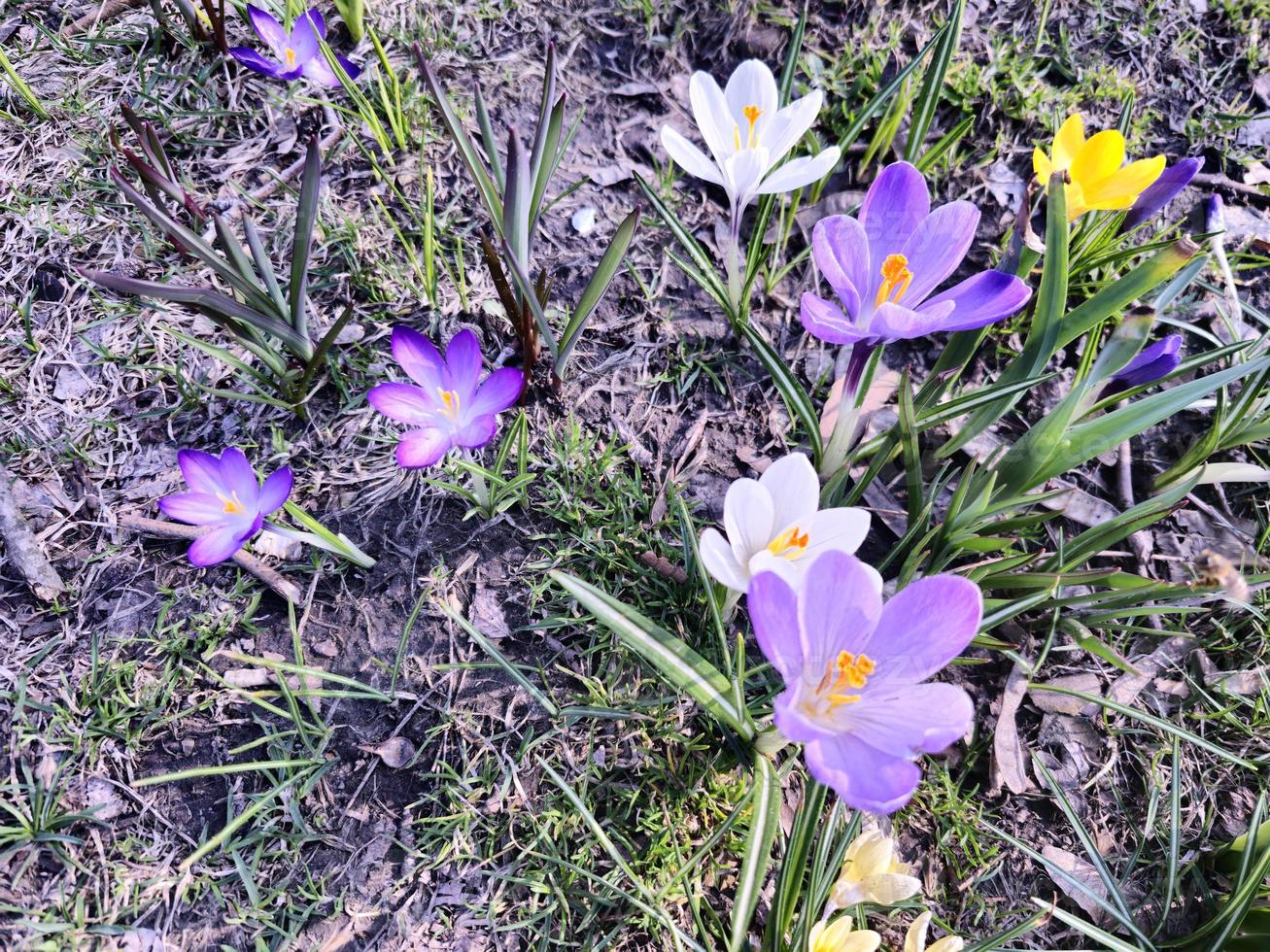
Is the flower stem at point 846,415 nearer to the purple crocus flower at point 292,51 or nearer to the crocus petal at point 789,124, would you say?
the crocus petal at point 789,124

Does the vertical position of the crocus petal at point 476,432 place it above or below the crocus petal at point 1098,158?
below

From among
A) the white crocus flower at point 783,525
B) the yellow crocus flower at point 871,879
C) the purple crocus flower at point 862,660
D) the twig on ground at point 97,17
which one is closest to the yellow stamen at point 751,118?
the white crocus flower at point 783,525

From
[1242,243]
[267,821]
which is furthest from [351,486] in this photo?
[1242,243]

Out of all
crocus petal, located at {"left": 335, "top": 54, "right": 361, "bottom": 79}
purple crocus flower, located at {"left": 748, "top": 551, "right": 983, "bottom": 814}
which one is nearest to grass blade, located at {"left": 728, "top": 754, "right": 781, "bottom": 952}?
purple crocus flower, located at {"left": 748, "top": 551, "right": 983, "bottom": 814}

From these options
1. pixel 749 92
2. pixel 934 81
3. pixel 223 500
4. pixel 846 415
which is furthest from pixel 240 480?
pixel 934 81

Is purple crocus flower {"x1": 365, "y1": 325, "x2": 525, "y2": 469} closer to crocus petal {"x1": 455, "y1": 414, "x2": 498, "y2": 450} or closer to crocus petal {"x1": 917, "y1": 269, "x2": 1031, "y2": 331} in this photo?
crocus petal {"x1": 455, "y1": 414, "x2": 498, "y2": 450}

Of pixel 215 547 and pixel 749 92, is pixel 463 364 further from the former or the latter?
pixel 749 92
